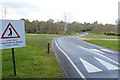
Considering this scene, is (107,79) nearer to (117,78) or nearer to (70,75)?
(117,78)

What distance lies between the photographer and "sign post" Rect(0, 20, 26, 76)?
6.20m

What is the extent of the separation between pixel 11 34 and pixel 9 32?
136 millimetres

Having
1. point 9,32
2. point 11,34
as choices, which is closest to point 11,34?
point 11,34

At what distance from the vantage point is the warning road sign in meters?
6.20

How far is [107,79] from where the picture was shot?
6.13 metres

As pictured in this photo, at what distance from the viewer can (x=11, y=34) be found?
21.3 ft

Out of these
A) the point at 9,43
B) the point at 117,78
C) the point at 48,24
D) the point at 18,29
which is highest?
the point at 48,24

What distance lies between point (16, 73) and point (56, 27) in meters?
60.3

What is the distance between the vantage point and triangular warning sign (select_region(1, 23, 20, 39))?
246 inches

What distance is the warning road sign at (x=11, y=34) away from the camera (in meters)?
6.20

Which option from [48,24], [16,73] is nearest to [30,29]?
[48,24]

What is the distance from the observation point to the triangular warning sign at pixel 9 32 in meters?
6.25

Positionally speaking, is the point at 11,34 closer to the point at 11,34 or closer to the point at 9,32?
the point at 11,34

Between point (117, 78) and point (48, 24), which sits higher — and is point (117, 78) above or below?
below
